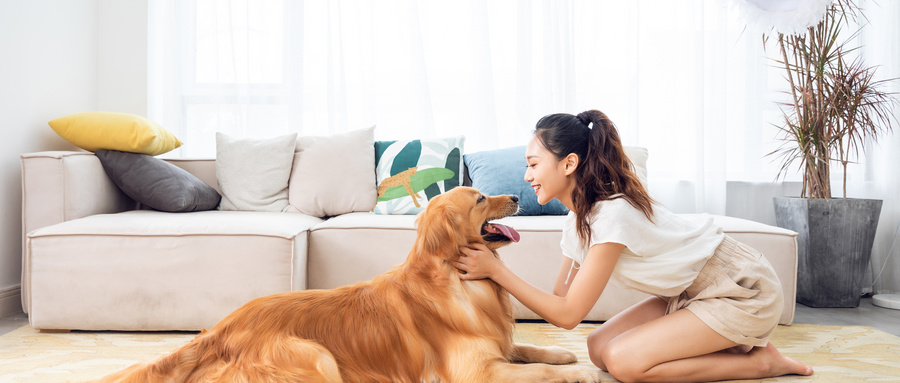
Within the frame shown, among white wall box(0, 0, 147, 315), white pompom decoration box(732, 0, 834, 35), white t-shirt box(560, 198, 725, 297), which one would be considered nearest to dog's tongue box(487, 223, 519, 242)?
white t-shirt box(560, 198, 725, 297)

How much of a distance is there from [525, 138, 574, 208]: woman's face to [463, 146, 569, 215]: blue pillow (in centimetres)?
123

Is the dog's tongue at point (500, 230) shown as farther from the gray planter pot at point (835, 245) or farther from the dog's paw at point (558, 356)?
the gray planter pot at point (835, 245)

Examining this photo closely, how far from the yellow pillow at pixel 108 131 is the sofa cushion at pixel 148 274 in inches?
24.1

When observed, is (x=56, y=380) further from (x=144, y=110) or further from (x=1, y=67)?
(x=144, y=110)

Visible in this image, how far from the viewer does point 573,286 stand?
164 cm

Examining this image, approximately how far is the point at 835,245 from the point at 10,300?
4069mm

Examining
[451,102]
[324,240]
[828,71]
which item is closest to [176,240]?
[324,240]

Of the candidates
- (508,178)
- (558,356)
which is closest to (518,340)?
(558,356)

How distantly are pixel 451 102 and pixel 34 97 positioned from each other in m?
2.28

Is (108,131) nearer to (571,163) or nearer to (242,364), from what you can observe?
(242,364)

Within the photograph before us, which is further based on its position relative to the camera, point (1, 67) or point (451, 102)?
point (451, 102)

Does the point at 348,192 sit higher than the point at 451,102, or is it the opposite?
the point at 451,102

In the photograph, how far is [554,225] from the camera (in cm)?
261

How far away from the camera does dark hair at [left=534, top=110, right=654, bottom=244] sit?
1681mm
